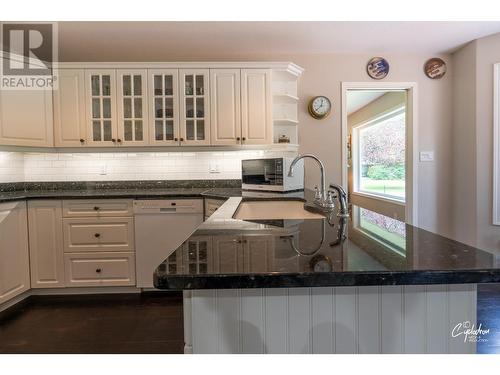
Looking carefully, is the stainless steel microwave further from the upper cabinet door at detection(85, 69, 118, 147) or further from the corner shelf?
the upper cabinet door at detection(85, 69, 118, 147)

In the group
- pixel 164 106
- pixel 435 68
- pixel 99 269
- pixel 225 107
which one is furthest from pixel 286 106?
pixel 99 269

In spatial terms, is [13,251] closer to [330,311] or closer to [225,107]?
[225,107]

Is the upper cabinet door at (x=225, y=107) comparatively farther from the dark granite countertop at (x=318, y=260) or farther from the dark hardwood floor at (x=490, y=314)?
the dark hardwood floor at (x=490, y=314)

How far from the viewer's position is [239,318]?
801 millimetres

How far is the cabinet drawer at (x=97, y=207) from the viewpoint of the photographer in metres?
2.86

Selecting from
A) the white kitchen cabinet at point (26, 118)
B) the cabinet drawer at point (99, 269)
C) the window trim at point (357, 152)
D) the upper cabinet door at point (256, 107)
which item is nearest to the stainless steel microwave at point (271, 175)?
the upper cabinet door at point (256, 107)

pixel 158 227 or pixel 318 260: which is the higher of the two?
pixel 318 260

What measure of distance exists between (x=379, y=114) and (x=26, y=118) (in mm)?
5129

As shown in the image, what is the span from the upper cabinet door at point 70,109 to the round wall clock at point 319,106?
7.94 ft

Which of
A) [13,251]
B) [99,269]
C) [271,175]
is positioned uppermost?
[271,175]

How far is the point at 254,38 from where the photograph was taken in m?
3.09

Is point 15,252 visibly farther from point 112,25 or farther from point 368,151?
point 368,151
